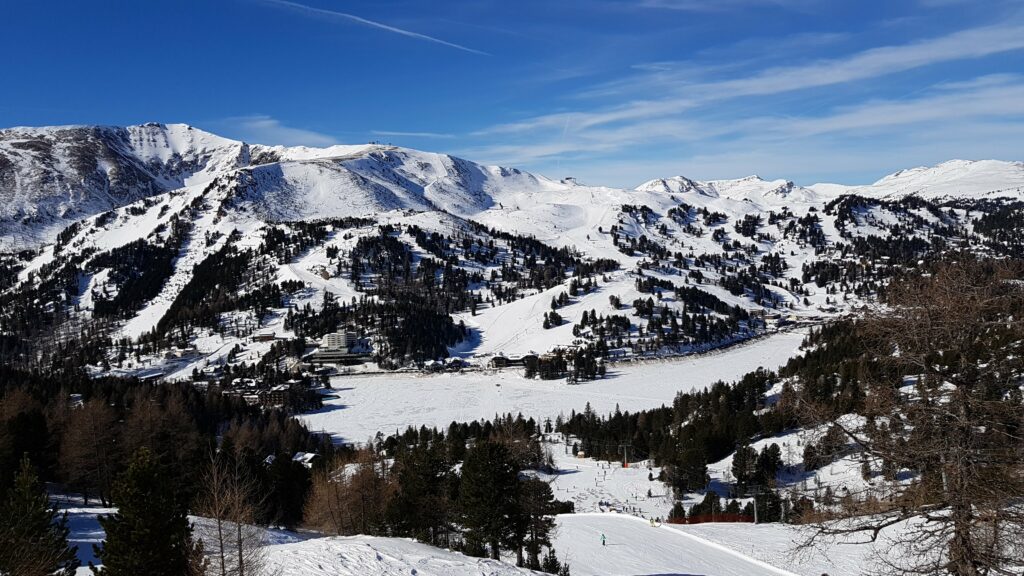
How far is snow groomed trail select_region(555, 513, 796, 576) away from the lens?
105 ft

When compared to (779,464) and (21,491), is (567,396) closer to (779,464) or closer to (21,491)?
(779,464)

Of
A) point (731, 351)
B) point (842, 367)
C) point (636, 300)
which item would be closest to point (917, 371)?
point (842, 367)

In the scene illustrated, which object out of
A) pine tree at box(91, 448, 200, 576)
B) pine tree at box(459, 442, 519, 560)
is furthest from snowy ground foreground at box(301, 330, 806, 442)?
pine tree at box(91, 448, 200, 576)

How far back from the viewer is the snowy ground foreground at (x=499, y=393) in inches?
4336

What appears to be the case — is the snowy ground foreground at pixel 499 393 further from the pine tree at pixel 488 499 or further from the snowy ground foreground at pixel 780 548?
the pine tree at pixel 488 499

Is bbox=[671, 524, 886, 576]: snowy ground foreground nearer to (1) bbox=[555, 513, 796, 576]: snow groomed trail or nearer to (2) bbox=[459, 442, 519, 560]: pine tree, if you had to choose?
(1) bbox=[555, 513, 796, 576]: snow groomed trail

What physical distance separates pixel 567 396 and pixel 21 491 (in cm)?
11244

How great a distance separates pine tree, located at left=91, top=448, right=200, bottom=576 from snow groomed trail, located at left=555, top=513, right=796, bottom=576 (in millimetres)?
21470

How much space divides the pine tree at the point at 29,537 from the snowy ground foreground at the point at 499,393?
75748 millimetres

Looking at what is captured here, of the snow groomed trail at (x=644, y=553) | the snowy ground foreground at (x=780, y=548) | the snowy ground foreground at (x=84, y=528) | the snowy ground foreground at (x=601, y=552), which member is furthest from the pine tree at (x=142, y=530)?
the snowy ground foreground at (x=780, y=548)

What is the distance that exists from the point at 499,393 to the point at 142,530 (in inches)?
A: 4562

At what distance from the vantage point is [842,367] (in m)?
88.9

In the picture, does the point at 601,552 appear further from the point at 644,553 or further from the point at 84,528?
the point at 84,528

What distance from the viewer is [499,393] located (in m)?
131
